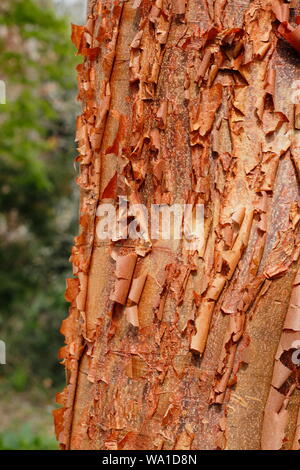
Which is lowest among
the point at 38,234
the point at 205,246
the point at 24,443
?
the point at 24,443

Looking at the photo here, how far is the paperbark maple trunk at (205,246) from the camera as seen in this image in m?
1.09

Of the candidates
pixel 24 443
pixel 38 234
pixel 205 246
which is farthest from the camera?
pixel 38 234

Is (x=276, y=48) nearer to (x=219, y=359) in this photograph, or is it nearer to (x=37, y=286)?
(x=219, y=359)

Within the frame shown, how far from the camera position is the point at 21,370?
768 cm

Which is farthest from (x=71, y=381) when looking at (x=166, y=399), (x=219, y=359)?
(x=219, y=359)

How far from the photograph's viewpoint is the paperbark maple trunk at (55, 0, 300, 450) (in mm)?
1092
